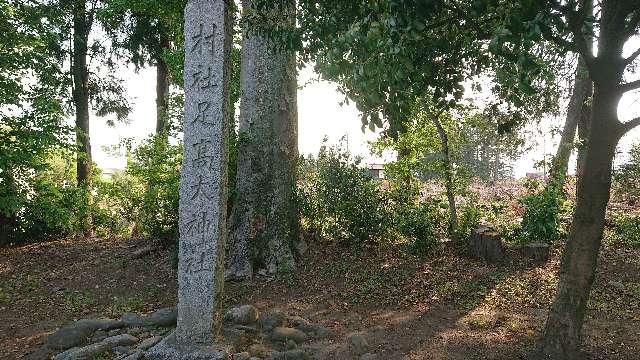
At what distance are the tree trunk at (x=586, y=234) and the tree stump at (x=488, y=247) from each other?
399cm

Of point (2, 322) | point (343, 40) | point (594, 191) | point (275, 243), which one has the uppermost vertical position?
point (343, 40)

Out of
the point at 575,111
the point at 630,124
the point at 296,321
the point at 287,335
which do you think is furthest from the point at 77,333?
the point at 575,111

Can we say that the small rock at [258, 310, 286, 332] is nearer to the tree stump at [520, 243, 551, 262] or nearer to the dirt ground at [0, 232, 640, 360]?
the dirt ground at [0, 232, 640, 360]

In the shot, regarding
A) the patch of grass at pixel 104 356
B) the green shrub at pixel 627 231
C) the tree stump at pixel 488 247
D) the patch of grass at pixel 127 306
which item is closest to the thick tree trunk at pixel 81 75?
the patch of grass at pixel 127 306

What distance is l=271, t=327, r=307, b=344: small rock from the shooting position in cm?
564

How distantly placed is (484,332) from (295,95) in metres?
5.50

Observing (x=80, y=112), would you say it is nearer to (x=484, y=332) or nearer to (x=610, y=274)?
(x=484, y=332)

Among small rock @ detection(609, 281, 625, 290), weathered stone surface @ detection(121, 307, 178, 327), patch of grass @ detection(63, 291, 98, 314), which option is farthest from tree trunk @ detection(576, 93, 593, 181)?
patch of grass @ detection(63, 291, 98, 314)

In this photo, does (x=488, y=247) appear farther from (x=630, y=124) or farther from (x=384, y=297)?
(x=630, y=124)

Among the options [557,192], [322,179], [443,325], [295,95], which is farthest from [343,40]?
[557,192]

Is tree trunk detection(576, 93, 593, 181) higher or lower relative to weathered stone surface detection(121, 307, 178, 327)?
higher

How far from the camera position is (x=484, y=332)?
19.4 feet

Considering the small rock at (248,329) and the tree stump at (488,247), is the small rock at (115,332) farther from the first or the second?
the tree stump at (488,247)

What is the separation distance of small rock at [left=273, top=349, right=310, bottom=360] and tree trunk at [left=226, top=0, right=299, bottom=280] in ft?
10.2
